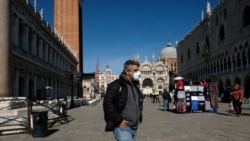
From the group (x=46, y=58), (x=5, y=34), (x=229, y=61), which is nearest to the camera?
(x=5, y=34)

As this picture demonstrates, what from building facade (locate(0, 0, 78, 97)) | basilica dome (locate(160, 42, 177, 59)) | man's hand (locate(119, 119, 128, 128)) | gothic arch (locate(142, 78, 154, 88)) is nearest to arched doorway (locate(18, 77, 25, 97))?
building facade (locate(0, 0, 78, 97))

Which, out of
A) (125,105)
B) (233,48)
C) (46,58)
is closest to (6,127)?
(125,105)

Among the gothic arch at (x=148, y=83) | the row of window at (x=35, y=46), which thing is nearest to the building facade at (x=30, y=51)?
the row of window at (x=35, y=46)

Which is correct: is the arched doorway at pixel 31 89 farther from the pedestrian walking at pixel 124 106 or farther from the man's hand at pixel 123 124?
the man's hand at pixel 123 124

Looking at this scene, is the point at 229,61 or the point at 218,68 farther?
the point at 218,68

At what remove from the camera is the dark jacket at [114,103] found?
4840mm

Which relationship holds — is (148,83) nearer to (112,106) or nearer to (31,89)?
(31,89)

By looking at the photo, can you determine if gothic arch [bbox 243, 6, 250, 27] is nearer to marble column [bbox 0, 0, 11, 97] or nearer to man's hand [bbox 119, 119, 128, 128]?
marble column [bbox 0, 0, 11, 97]

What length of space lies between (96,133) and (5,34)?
5654 mm

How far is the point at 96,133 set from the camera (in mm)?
11430

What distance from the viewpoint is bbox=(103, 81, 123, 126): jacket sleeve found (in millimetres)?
4828

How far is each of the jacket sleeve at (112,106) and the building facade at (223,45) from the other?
121 ft

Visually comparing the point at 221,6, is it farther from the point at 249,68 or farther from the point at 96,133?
the point at 96,133

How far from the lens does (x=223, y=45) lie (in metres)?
60.2
